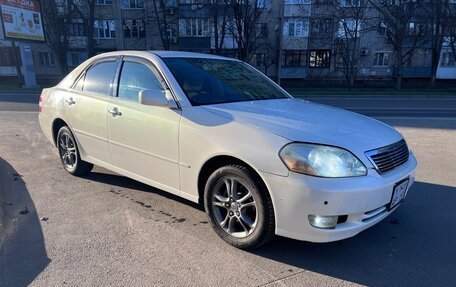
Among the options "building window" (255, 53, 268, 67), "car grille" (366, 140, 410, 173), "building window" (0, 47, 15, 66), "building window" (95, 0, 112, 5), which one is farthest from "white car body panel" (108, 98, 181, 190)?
"building window" (0, 47, 15, 66)

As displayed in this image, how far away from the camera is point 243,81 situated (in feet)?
13.3

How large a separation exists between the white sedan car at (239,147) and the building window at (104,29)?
1514 inches

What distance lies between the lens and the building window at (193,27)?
119 ft

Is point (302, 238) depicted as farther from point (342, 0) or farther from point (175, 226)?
point (342, 0)

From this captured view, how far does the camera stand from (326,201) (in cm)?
248

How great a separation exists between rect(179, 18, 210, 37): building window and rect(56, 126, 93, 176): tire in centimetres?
3325

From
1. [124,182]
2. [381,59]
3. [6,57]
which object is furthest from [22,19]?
[381,59]

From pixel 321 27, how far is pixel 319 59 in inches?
136

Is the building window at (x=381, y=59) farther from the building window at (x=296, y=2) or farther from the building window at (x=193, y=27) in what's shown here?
the building window at (x=193, y=27)

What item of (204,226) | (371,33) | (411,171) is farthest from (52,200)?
(371,33)

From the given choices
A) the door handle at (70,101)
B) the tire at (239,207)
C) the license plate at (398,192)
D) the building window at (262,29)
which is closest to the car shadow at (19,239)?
the door handle at (70,101)

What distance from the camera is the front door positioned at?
11.0 feet

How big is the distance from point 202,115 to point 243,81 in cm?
115

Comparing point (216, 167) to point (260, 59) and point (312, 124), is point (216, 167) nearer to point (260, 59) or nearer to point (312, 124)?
point (312, 124)
